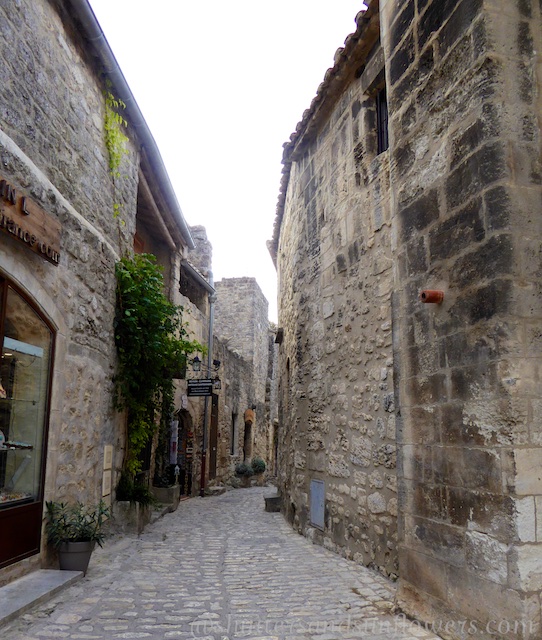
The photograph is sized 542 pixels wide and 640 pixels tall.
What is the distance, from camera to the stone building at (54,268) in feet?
13.8

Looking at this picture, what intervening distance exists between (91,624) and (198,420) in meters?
9.84

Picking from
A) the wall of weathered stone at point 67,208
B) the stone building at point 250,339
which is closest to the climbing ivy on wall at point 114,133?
the wall of weathered stone at point 67,208

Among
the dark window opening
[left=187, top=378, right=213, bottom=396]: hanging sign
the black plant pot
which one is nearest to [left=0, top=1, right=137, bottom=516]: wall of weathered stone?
the black plant pot

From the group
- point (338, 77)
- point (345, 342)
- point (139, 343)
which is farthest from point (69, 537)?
point (338, 77)

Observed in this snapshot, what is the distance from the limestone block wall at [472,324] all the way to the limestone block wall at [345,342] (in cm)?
126

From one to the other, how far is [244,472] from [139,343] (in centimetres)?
1061

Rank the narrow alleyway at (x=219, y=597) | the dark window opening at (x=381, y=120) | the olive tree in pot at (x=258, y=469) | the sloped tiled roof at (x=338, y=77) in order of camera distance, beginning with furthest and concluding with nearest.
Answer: the olive tree in pot at (x=258, y=469) < the dark window opening at (x=381, y=120) < the sloped tiled roof at (x=338, y=77) < the narrow alleyway at (x=219, y=597)

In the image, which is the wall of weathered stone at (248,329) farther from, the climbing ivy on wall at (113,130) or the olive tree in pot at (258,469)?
the climbing ivy on wall at (113,130)

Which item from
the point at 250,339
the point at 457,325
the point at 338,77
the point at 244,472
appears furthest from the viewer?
the point at 250,339

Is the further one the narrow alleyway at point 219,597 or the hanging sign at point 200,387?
the hanging sign at point 200,387

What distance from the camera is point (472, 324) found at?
10.5ft

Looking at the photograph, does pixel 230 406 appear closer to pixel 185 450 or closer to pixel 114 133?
pixel 185 450

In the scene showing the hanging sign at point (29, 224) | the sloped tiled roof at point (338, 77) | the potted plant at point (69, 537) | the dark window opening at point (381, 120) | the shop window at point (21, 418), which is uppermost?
the sloped tiled roof at point (338, 77)

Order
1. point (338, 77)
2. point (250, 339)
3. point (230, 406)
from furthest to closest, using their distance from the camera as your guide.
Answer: point (250, 339), point (230, 406), point (338, 77)
